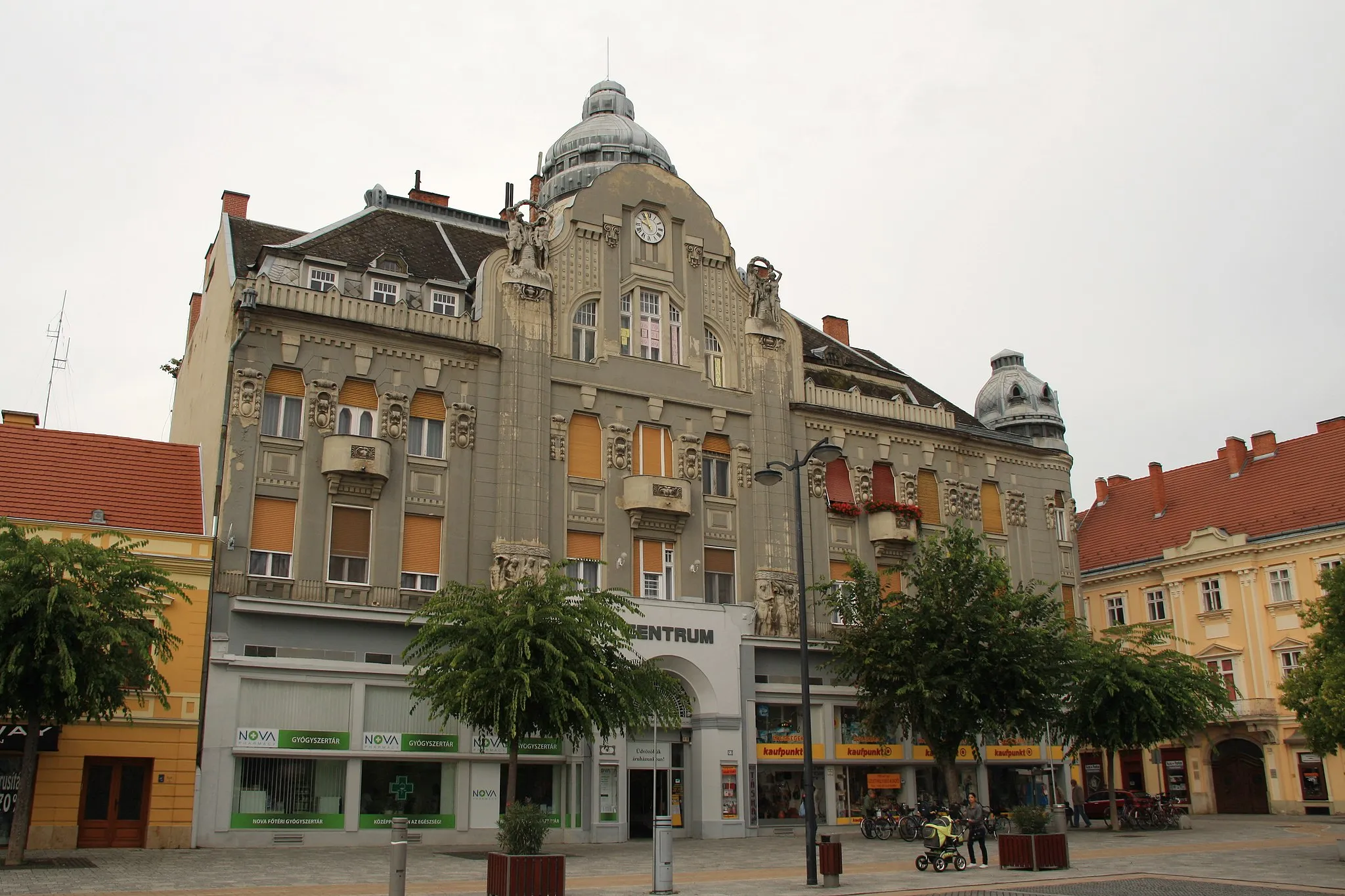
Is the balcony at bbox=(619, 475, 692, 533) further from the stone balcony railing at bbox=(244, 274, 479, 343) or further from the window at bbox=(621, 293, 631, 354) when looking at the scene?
the stone balcony railing at bbox=(244, 274, 479, 343)

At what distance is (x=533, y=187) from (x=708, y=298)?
11.9 m

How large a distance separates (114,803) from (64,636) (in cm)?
711

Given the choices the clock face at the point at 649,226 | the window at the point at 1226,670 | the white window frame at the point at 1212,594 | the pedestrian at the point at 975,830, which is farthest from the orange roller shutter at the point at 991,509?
the pedestrian at the point at 975,830

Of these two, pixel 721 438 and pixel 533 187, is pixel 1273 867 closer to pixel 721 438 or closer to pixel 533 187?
pixel 721 438

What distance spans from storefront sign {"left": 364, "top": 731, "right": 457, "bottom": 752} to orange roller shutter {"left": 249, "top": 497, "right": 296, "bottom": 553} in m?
5.16

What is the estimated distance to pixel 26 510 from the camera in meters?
29.1

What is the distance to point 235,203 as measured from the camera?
3988cm

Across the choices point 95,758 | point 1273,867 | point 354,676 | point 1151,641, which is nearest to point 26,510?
point 95,758

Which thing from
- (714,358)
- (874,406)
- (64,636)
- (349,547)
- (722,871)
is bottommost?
(722,871)

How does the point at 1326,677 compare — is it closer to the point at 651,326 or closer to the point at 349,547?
the point at 651,326

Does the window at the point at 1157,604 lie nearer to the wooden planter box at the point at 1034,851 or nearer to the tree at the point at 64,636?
Answer: the wooden planter box at the point at 1034,851

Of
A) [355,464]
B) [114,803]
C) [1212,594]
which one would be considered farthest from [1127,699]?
[114,803]

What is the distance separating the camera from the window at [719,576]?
36312 mm

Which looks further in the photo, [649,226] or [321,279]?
[649,226]
